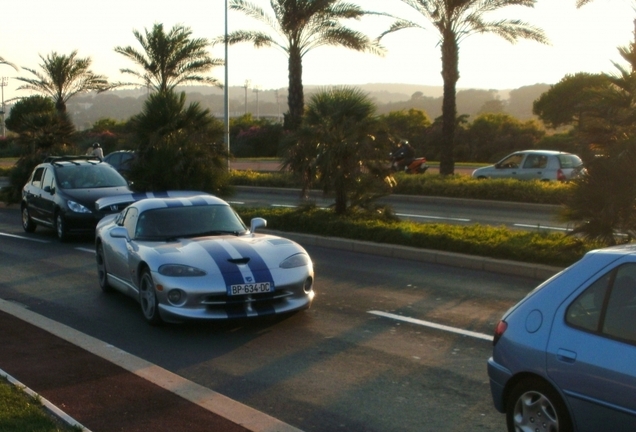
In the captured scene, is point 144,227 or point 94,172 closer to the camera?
point 144,227

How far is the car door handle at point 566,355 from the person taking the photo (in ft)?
15.8

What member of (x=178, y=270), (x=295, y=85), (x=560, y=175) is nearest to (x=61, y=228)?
(x=178, y=270)

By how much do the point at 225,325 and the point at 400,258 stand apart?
517 centimetres

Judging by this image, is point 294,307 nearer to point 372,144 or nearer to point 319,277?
point 319,277

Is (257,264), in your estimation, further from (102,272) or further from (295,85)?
(295,85)

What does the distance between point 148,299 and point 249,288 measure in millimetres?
1336

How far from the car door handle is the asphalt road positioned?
1.25 metres

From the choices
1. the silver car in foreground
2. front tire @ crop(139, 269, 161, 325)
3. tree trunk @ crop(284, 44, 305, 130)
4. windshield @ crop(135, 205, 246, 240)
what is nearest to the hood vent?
front tire @ crop(139, 269, 161, 325)

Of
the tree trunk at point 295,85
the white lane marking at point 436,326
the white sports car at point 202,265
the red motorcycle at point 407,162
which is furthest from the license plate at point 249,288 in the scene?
the tree trunk at point 295,85

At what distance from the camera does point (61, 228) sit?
1742 cm

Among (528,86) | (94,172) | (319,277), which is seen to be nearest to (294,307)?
(319,277)

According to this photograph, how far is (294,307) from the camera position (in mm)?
9062

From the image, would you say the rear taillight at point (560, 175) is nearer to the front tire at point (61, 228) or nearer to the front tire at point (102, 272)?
the front tire at point (61, 228)

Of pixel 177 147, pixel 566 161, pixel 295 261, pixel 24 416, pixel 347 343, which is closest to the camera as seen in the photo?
pixel 24 416
